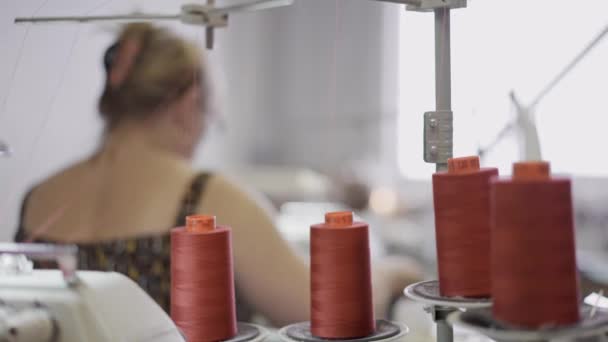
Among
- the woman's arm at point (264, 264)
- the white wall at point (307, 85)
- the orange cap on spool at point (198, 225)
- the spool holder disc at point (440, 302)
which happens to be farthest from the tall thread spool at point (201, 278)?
the white wall at point (307, 85)

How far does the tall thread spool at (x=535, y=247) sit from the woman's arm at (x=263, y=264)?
135 centimetres

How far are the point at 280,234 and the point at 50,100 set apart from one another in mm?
707

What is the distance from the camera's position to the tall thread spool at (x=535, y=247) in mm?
804

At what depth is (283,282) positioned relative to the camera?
2.17m

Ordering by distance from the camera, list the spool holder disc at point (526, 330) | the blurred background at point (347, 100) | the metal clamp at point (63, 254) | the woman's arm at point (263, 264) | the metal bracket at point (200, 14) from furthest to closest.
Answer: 1. the woman's arm at point (263, 264)
2. the blurred background at point (347, 100)
3. the metal bracket at point (200, 14)
4. the metal clamp at point (63, 254)
5. the spool holder disc at point (526, 330)

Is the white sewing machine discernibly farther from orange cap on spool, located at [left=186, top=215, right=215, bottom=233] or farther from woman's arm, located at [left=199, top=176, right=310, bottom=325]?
woman's arm, located at [left=199, top=176, right=310, bottom=325]

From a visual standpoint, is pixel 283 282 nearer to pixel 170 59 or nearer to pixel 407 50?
pixel 170 59

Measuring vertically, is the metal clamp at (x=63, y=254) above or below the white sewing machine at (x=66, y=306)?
above

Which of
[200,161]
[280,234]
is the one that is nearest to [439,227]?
[280,234]

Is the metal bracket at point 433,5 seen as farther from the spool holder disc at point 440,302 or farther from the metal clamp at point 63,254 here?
the metal clamp at point 63,254

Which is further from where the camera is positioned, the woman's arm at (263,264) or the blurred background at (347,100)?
the woman's arm at (263,264)

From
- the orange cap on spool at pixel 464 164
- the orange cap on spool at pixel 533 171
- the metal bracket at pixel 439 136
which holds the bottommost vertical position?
the orange cap on spool at pixel 533 171

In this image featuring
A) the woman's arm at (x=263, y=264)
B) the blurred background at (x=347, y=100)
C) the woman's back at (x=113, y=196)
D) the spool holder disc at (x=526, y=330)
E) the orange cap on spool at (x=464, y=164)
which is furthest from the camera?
the woman's arm at (x=263, y=264)

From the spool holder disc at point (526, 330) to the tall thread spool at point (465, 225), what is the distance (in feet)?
0.38
